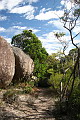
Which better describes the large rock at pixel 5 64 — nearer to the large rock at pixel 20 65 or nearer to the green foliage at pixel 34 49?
the large rock at pixel 20 65

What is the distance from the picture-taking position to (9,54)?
802 centimetres

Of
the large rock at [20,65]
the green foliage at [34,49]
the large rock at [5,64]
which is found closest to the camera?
the large rock at [5,64]

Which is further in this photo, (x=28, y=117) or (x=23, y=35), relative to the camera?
(x=23, y=35)

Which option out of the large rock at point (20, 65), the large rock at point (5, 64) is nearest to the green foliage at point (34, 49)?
the large rock at point (20, 65)

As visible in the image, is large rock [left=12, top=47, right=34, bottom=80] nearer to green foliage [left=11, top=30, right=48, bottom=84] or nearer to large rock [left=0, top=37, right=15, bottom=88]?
large rock [left=0, top=37, right=15, bottom=88]

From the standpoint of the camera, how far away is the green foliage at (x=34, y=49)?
42.7 ft

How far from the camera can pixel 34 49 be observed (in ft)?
43.1

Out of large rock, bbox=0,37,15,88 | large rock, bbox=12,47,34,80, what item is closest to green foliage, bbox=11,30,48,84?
large rock, bbox=12,47,34,80

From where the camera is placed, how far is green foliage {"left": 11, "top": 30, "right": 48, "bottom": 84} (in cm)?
1300

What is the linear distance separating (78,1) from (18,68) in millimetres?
6008

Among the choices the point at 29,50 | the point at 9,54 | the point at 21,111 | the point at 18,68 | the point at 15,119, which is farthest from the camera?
the point at 29,50

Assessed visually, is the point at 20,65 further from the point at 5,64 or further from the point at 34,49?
the point at 34,49

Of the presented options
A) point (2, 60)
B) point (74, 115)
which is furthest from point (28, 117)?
point (2, 60)

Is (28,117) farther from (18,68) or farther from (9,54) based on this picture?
(18,68)
